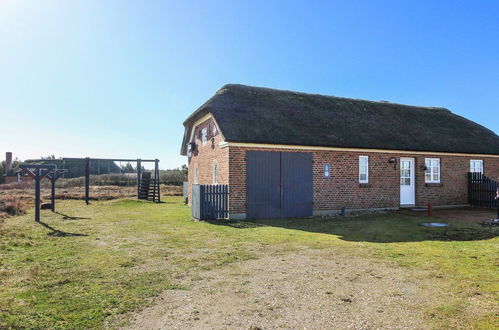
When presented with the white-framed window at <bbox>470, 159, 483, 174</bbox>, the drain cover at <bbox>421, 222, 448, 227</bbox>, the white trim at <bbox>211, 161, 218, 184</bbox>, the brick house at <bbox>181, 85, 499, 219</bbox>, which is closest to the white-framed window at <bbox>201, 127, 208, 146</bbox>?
the brick house at <bbox>181, 85, 499, 219</bbox>

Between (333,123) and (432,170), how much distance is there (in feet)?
19.1

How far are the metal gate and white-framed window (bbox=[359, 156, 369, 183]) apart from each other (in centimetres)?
274

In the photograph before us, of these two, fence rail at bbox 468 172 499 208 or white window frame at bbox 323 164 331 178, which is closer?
white window frame at bbox 323 164 331 178

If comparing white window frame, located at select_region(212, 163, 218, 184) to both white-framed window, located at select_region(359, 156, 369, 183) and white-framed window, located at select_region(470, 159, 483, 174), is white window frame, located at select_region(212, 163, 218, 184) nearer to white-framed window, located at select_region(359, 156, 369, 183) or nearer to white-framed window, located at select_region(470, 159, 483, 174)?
white-framed window, located at select_region(359, 156, 369, 183)

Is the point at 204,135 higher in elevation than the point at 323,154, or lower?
higher

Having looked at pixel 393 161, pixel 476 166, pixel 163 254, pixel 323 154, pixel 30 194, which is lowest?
pixel 163 254

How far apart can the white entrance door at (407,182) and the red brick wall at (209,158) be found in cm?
883

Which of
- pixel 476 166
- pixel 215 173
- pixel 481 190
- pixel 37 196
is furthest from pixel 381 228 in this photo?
pixel 37 196

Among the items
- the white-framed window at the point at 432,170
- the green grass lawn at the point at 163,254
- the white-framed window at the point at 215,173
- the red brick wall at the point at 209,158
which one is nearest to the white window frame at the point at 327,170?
the green grass lawn at the point at 163,254

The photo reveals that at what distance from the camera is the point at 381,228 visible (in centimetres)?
1123

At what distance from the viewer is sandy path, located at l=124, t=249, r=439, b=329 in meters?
4.05

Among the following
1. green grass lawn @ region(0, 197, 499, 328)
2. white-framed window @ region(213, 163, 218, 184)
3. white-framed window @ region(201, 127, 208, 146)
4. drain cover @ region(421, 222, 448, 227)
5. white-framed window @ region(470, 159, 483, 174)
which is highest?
white-framed window @ region(201, 127, 208, 146)

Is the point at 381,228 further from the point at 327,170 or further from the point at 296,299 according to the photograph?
the point at 296,299

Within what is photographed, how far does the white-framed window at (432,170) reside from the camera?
17.2m
